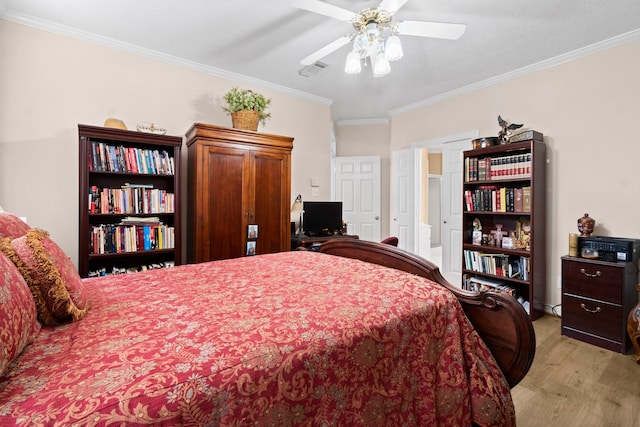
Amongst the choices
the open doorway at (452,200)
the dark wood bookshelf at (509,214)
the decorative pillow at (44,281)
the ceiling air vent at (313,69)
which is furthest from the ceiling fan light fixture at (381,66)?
the open doorway at (452,200)

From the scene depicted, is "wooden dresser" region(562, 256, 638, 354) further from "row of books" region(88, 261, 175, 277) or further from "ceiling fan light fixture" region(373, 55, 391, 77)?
"row of books" region(88, 261, 175, 277)

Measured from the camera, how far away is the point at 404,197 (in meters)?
4.91

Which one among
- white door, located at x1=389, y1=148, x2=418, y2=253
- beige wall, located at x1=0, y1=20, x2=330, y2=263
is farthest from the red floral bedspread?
white door, located at x1=389, y1=148, x2=418, y2=253

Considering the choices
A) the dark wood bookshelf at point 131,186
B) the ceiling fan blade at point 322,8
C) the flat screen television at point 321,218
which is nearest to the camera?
the ceiling fan blade at point 322,8

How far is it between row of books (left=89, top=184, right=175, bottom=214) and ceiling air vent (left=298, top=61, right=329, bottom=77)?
1.99 metres

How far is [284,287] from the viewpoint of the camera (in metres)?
1.32

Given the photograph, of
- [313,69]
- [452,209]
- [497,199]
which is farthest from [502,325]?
[452,209]

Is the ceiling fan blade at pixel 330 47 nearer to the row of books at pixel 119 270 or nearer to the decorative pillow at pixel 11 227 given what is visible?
the decorative pillow at pixel 11 227

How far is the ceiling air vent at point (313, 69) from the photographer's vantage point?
3283 millimetres

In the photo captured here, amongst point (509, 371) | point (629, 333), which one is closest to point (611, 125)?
point (629, 333)

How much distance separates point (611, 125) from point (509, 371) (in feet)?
9.55

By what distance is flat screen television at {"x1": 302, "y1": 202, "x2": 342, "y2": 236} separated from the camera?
3953 millimetres

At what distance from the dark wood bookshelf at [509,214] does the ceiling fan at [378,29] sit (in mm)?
1746

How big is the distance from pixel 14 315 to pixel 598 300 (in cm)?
357
